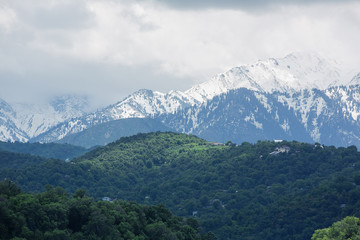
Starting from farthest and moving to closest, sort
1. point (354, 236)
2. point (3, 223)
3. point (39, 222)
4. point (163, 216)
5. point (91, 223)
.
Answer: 1. point (163, 216)
2. point (354, 236)
3. point (91, 223)
4. point (39, 222)
5. point (3, 223)

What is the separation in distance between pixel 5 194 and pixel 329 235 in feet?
207

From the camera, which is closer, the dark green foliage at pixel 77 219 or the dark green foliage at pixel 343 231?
the dark green foliage at pixel 77 219

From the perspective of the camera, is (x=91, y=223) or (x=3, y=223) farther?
(x=91, y=223)

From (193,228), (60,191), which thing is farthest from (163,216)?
(60,191)

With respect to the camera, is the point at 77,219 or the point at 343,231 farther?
the point at 343,231

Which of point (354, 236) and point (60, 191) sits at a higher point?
point (60, 191)

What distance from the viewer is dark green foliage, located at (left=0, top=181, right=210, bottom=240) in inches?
4486

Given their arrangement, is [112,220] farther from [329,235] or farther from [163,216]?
[329,235]

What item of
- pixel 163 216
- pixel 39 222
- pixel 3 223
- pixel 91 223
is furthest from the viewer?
pixel 163 216

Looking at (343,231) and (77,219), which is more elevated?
(77,219)

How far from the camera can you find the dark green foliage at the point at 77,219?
114m

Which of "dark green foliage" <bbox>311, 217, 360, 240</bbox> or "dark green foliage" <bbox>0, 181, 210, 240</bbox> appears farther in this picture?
"dark green foliage" <bbox>311, 217, 360, 240</bbox>

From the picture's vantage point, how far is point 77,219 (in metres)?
130

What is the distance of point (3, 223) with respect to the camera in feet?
365
